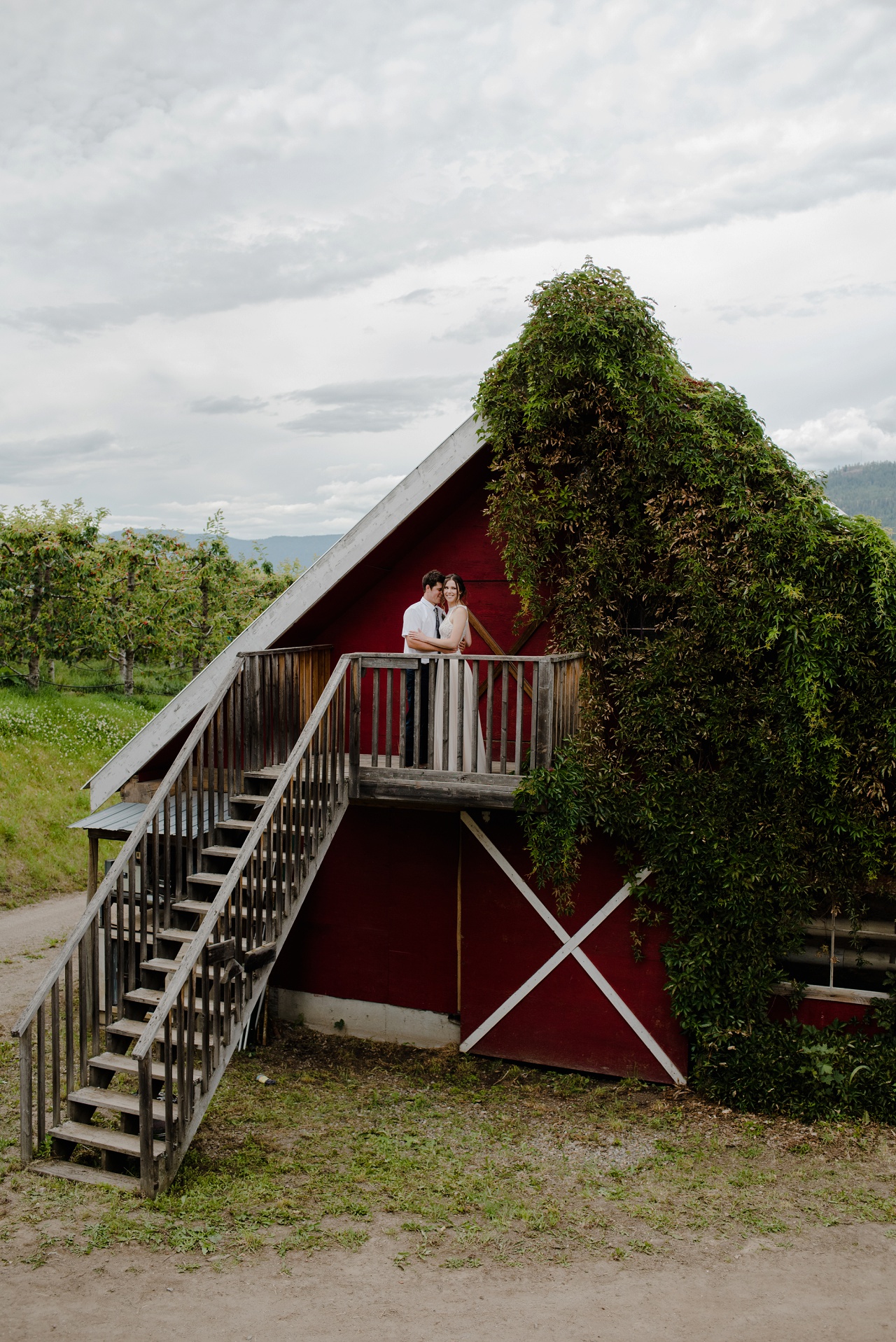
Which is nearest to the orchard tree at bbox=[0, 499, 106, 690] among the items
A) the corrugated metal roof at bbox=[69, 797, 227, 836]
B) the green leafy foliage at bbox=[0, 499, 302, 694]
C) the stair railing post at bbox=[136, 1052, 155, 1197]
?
the green leafy foliage at bbox=[0, 499, 302, 694]

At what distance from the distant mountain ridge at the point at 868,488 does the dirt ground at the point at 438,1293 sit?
124 metres

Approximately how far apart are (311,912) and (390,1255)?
516 centimetres

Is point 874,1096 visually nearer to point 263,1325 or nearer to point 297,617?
point 263,1325

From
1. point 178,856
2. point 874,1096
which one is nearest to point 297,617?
point 178,856

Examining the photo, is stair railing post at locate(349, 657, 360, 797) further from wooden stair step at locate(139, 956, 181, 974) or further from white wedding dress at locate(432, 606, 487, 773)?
wooden stair step at locate(139, 956, 181, 974)

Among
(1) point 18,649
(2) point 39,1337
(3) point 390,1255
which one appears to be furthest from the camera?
(1) point 18,649

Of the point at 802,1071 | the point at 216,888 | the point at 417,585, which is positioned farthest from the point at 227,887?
the point at 802,1071

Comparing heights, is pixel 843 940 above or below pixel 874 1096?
above

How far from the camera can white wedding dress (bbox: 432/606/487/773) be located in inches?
340

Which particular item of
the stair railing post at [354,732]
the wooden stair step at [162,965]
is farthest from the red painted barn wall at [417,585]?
the wooden stair step at [162,965]

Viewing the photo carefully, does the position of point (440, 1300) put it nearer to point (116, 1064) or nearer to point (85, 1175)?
point (85, 1175)

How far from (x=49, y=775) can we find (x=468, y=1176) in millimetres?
16543

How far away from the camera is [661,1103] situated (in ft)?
29.9

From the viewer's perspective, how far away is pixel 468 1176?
A: 24.6 ft
